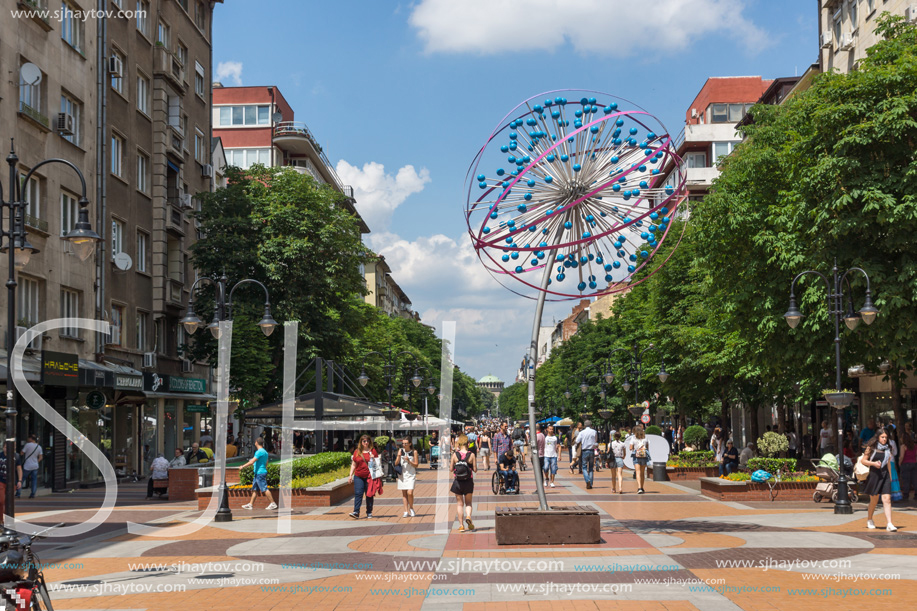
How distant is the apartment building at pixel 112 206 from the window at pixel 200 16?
0.33 feet

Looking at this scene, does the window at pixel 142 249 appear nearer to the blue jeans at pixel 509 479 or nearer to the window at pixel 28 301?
the window at pixel 28 301

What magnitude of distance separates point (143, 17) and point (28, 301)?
1602cm

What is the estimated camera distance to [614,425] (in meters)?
69.8

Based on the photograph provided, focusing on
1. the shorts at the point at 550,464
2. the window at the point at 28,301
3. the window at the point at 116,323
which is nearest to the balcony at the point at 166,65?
the window at the point at 116,323

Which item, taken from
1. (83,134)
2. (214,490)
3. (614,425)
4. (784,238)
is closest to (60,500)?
(214,490)

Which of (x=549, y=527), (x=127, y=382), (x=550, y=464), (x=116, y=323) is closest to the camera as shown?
(x=549, y=527)

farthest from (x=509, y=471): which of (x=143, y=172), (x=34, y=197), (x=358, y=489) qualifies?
(x=143, y=172)

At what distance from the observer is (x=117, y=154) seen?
1400 inches

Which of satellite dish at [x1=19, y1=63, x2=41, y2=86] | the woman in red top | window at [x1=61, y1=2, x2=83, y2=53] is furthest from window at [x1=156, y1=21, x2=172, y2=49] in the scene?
the woman in red top

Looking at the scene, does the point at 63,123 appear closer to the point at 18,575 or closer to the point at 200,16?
the point at 200,16

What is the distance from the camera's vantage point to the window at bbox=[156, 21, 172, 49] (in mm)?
40656

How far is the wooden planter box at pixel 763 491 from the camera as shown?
21.8m

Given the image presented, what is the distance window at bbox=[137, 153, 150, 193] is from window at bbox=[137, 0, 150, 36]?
205 inches

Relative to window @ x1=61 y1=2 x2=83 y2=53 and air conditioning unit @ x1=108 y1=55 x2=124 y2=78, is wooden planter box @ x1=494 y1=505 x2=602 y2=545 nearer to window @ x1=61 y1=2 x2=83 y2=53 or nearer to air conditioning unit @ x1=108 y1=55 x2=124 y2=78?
window @ x1=61 y1=2 x2=83 y2=53
